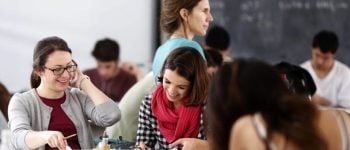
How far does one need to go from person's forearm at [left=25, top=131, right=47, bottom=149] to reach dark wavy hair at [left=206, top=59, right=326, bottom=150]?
1.05 m

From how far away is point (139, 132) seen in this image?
9.90ft

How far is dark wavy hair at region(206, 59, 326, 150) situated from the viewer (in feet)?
6.39

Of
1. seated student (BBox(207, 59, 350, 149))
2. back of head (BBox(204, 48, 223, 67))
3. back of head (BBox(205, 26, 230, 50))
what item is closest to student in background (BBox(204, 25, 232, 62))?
back of head (BBox(205, 26, 230, 50))

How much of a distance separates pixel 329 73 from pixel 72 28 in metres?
2.05

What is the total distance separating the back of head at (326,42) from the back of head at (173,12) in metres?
1.81

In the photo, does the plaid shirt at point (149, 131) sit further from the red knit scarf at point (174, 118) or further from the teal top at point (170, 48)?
the teal top at point (170, 48)

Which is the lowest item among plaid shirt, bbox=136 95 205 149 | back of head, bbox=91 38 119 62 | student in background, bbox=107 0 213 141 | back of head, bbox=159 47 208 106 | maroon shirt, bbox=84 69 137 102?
maroon shirt, bbox=84 69 137 102

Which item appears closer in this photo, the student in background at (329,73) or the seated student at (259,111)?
the seated student at (259,111)

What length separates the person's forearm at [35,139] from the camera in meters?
2.80

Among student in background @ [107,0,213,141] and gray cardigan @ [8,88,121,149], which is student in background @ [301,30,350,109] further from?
gray cardigan @ [8,88,121,149]

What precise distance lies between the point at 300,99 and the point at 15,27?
3782 mm

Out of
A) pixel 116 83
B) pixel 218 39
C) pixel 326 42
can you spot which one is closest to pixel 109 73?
pixel 116 83

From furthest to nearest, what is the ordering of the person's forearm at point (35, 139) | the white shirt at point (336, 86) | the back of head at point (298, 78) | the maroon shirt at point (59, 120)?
the white shirt at point (336, 86) < the back of head at point (298, 78) < the maroon shirt at point (59, 120) < the person's forearm at point (35, 139)

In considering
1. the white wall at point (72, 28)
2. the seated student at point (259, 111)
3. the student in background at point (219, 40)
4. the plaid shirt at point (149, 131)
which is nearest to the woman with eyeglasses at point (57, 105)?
the plaid shirt at point (149, 131)
